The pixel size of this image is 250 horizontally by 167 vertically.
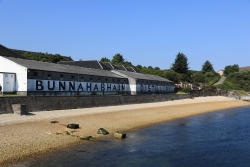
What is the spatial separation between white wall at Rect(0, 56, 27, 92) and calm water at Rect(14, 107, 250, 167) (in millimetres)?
17020

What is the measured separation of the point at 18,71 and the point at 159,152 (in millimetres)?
23859

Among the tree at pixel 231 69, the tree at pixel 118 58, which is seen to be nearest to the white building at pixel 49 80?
the tree at pixel 118 58

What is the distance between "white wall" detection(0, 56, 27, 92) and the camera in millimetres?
34438

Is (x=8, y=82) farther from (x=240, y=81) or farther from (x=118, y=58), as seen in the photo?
(x=240, y=81)

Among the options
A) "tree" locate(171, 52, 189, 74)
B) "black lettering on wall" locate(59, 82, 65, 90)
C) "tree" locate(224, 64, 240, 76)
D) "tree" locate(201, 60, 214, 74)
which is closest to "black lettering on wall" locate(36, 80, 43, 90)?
"black lettering on wall" locate(59, 82, 65, 90)

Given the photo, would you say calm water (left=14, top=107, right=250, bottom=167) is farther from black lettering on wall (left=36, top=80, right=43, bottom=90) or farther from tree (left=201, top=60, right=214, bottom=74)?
tree (left=201, top=60, right=214, bottom=74)

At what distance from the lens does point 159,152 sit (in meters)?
18.4

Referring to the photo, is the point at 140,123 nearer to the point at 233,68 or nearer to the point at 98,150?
the point at 98,150

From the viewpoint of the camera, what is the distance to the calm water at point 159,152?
15.7m

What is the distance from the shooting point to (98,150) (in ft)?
59.3

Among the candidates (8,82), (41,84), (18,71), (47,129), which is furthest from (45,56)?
(47,129)

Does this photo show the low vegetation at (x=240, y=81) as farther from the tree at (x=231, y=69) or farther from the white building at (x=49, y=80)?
the white building at (x=49, y=80)

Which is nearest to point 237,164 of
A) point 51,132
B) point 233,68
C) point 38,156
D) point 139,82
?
point 38,156

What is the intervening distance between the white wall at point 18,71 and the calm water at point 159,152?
17020 mm
